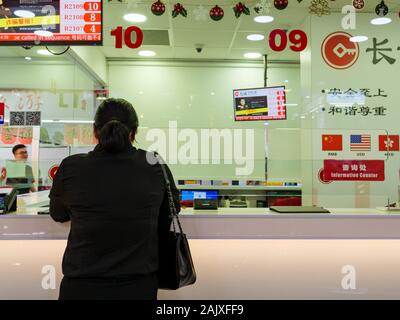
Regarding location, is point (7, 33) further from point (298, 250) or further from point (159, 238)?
point (298, 250)

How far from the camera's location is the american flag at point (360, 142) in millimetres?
4432

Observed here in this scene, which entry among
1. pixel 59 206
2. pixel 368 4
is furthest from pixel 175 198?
pixel 368 4

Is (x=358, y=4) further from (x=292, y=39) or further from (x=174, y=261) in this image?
(x=174, y=261)

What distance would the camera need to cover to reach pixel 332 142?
4.93m

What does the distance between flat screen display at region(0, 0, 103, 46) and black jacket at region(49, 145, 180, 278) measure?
207cm

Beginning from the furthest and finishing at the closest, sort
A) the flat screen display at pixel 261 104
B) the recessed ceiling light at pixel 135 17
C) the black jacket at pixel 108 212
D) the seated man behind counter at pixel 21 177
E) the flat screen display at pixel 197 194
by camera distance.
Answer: the flat screen display at pixel 261 104
the recessed ceiling light at pixel 135 17
the seated man behind counter at pixel 21 177
the flat screen display at pixel 197 194
the black jacket at pixel 108 212

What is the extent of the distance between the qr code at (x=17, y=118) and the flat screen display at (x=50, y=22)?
2.99 meters

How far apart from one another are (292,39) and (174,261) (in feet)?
13.5

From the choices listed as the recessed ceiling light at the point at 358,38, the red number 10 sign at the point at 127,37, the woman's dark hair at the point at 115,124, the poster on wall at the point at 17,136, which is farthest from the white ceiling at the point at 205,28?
the woman's dark hair at the point at 115,124

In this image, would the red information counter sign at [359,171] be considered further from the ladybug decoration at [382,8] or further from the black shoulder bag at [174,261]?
the ladybug decoration at [382,8]

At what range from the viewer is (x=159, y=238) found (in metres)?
1.71

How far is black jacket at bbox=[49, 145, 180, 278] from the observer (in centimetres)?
151

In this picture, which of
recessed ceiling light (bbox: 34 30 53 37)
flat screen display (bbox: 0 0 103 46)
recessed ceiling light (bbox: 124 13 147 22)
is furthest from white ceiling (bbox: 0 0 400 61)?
recessed ceiling light (bbox: 34 30 53 37)

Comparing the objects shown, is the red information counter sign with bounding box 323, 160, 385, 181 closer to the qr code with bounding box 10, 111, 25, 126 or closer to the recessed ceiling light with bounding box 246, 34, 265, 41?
the recessed ceiling light with bounding box 246, 34, 265, 41
